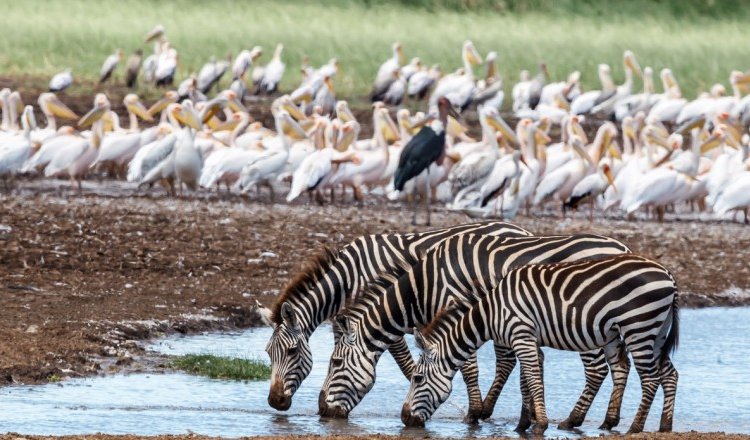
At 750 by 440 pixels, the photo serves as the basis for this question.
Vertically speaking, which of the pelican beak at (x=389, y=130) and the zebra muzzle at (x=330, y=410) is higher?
the pelican beak at (x=389, y=130)

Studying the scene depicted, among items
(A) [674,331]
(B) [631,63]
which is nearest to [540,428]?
(A) [674,331]

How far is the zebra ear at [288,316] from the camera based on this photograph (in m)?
7.61

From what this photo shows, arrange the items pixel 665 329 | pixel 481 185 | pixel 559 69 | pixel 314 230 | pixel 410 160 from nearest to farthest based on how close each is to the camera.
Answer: pixel 665 329
pixel 314 230
pixel 410 160
pixel 481 185
pixel 559 69

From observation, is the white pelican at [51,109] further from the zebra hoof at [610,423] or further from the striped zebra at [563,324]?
the zebra hoof at [610,423]

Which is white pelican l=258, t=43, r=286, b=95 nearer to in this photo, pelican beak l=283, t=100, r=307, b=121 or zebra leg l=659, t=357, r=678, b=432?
pelican beak l=283, t=100, r=307, b=121

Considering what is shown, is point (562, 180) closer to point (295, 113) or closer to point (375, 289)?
point (295, 113)

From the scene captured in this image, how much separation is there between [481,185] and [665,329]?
1109 cm

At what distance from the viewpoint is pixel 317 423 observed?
751 cm

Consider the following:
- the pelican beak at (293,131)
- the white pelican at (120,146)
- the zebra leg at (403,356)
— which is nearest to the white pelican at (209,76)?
the white pelican at (120,146)

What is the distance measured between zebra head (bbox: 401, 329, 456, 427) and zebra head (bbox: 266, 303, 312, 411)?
0.70 m

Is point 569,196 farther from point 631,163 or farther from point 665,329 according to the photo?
point 665,329

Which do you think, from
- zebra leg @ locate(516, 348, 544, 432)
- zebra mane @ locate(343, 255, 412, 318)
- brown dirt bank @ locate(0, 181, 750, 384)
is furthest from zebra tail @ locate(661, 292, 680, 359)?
brown dirt bank @ locate(0, 181, 750, 384)

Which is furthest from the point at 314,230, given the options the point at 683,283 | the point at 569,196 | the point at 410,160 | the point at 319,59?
the point at 319,59

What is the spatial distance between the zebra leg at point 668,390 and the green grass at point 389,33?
24.3m
